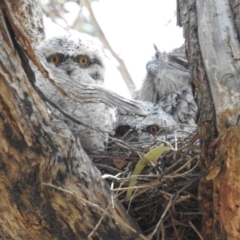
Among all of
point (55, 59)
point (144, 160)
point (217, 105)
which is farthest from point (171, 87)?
point (217, 105)

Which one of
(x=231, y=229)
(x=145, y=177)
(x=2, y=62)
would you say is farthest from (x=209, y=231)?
(x=2, y=62)

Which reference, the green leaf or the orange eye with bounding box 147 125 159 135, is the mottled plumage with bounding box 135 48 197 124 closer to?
the orange eye with bounding box 147 125 159 135

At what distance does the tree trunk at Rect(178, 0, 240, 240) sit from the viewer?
139cm

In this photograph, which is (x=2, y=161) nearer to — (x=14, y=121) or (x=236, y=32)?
(x=14, y=121)

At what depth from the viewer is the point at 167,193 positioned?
1.61 m

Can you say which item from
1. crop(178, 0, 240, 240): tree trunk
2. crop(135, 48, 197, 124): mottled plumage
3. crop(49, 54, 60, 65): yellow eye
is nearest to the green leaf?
crop(178, 0, 240, 240): tree trunk

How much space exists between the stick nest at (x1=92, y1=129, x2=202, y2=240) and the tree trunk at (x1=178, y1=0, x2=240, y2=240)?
0.36ft

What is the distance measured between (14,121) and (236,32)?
0.68 m

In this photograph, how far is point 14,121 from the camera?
1.37 meters

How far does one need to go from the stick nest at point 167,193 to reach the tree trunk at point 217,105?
0.36 feet

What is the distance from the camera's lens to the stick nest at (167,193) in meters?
1.61

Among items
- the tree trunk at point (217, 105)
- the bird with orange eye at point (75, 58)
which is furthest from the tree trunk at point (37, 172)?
the bird with orange eye at point (75, 58)

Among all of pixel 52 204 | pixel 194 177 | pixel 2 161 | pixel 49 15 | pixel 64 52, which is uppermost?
pixel 49 15

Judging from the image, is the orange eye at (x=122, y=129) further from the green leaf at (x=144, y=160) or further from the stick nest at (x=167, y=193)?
the green leaf at (x=144, y=160)
